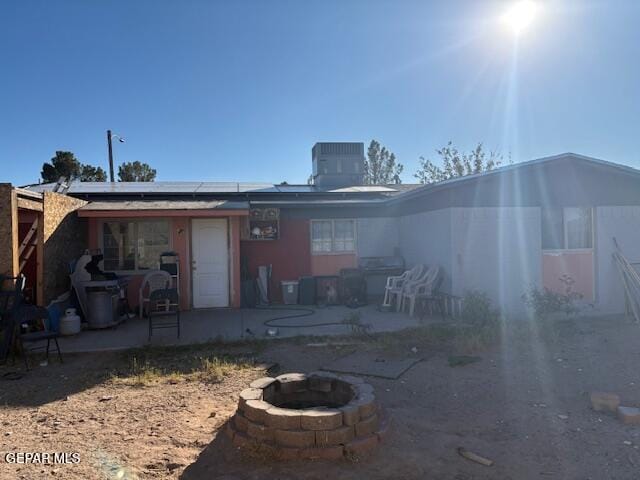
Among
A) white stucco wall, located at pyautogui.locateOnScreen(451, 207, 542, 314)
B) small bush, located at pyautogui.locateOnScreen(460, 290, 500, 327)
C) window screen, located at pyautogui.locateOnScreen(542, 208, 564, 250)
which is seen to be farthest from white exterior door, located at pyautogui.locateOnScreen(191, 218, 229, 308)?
window screen, located at pyautogui.locateOnScreen(542, 208, 564, 250)

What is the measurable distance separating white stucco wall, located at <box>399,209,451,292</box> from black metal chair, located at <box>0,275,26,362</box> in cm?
717

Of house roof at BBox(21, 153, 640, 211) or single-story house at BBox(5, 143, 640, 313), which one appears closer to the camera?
single-story house at BBox(5, 143, 640, 313)

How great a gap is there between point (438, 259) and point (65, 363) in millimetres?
6793

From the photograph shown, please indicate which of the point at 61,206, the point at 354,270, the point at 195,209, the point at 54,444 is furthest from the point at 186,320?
the point at 54,444

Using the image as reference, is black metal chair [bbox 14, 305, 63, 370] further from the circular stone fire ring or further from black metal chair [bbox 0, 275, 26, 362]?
the circular stone fire ring

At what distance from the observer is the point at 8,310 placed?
634 cm

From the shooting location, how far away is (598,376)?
5.24m

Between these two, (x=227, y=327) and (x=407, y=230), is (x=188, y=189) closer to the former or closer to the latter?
(x=227, y=327)

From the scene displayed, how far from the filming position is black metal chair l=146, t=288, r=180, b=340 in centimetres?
766

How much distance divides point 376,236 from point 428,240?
2013 mm

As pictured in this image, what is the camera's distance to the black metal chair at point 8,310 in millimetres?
6259

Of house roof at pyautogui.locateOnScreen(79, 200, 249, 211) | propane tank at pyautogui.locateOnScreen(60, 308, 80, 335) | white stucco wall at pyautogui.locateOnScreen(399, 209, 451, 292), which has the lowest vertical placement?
propane tank at pyautogui.locateOnScreen(60, 308, 80, 335)

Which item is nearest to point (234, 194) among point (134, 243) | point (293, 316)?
point (134, 243)

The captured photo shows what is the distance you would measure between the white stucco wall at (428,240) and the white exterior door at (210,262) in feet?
14.1
